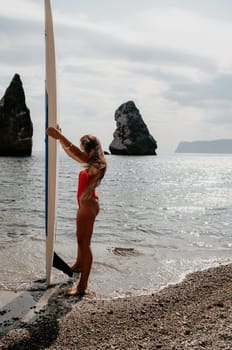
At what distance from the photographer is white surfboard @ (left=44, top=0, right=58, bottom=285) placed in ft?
21.4

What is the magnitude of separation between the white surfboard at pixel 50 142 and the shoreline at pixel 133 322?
1111 millimetres

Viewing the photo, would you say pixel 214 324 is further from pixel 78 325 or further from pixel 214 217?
pixel 214 217

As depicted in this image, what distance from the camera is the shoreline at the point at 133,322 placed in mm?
4336

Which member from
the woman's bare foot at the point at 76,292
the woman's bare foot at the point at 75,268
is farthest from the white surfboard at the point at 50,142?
the woman's bare foot at the point at 75,268

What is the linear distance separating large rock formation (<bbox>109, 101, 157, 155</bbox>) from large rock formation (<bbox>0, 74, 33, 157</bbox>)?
42199mm

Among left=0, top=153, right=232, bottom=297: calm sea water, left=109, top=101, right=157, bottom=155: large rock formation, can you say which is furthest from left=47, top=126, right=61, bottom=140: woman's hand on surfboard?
left=109, top=101, right=157, bottom=155: large rock formation

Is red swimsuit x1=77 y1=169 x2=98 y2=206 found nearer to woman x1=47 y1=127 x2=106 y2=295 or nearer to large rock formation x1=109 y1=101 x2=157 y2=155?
woman x1=47 y1=127 x2=106 y2=295

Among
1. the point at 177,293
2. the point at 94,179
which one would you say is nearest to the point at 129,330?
the point at 177,293

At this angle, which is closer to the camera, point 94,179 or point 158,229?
point 94,179

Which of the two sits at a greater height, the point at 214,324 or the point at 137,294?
the point at 214,324

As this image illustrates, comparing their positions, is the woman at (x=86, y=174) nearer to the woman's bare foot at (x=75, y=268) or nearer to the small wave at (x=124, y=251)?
the woman's bare foot at (x=75, y=268)

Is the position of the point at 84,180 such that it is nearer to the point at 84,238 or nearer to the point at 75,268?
the point at 84,238

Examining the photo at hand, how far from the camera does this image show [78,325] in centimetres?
514

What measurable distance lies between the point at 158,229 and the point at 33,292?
8.02 meters
